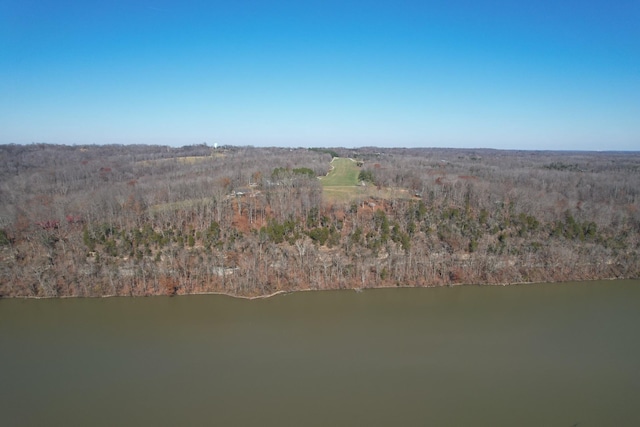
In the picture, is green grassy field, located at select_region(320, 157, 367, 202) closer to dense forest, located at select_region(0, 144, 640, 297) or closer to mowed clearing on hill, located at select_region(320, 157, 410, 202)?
mowed clearing on hill, located at select_region(320, 157, 410, 202)

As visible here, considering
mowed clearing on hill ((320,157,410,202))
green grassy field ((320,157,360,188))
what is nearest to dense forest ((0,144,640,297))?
mowed clearing on hill ((320,157,410,202))

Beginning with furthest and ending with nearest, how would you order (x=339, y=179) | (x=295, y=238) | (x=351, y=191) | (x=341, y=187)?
(x=339, y=179) < (x=341, y=187) < (x=351, y=191) < (x=295, y=238)

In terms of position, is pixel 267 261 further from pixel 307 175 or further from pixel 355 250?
pixel 307 175

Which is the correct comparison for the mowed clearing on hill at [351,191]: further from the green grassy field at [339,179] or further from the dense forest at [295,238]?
the dense forest at [295,238]

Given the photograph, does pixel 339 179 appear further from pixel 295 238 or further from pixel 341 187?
pixel 295 238

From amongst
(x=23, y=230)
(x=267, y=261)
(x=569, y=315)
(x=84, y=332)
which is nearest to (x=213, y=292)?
(x=267, y=261)

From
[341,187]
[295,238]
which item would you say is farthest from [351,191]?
[295,238]

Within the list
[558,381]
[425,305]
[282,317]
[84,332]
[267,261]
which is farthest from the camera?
[267,261]

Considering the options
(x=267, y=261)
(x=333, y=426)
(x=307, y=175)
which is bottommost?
(x=333, y=426)

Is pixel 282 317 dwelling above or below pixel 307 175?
below
